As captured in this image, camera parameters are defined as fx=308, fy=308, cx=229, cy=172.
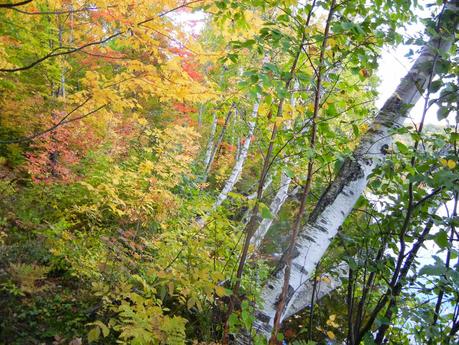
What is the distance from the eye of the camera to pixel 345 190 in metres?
2.14

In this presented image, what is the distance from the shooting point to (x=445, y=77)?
189 cm

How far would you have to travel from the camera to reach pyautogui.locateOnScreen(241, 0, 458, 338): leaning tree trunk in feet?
6.59

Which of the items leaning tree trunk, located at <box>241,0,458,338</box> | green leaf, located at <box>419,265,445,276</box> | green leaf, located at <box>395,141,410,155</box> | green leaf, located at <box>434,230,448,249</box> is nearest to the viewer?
green leaf, located at <box>419,265,445,276</box>

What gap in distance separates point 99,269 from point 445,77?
307cm

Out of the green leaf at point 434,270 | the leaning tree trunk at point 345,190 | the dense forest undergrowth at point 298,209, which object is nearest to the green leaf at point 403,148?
the dense forest undergrowth at point 298,209

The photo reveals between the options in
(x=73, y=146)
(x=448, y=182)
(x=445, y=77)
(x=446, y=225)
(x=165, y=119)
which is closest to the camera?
(x=448, y=182)

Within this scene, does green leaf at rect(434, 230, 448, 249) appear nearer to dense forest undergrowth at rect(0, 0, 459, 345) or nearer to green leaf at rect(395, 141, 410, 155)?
dense forest undergrowth at rect(0, 0, 459, 345)

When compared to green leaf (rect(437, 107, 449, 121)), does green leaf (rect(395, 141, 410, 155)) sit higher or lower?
lower

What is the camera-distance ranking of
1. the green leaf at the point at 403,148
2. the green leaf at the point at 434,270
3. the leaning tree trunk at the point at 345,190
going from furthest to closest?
the leaning tree trunk at the point at 345,190
the green leaf at the point at 403,148
the green leaf at the point at 434,270

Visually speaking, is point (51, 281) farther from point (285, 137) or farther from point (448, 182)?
point (448, 182)

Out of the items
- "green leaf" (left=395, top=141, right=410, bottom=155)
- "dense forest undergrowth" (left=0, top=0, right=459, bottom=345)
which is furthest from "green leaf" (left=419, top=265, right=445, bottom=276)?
"green leaf" (left=395, top=141, right=410, bottom=155)

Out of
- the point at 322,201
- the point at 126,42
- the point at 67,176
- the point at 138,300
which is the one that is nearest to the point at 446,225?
the point at 322,201

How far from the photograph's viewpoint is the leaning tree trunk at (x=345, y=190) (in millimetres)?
2010

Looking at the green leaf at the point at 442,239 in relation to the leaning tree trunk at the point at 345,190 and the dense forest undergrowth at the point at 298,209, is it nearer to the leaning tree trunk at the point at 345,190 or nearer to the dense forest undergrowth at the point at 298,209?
the dense forest undergrowth at the point at 298,209
